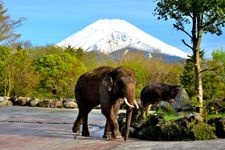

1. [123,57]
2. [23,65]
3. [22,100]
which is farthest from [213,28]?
[123,57]

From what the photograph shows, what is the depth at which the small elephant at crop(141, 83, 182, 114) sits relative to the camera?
19330 millimetres

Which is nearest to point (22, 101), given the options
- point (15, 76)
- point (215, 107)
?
point (15, 76)

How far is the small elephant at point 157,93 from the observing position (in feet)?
63.4

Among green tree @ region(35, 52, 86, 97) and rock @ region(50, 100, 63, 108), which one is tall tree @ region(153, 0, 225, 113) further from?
green tree @ region(35, 52, 86, 97)

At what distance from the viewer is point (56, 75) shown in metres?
42.8

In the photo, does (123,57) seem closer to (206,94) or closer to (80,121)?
(206,94)

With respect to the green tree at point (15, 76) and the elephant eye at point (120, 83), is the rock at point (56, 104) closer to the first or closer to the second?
the green tree at point (15, 76)

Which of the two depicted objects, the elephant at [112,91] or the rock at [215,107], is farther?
the rock at [215,107]

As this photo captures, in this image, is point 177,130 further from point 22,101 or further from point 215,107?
point 22,101

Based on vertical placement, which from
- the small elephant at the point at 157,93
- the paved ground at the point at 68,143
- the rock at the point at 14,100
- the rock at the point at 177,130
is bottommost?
the paved ground at the point at 68,143

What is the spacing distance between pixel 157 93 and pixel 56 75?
2335cm

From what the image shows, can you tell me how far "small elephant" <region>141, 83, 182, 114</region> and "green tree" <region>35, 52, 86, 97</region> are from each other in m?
20.9

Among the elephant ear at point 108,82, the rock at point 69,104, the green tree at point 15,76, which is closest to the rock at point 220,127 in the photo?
the elephant ear at point 108,82

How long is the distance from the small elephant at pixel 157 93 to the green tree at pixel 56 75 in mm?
20892
